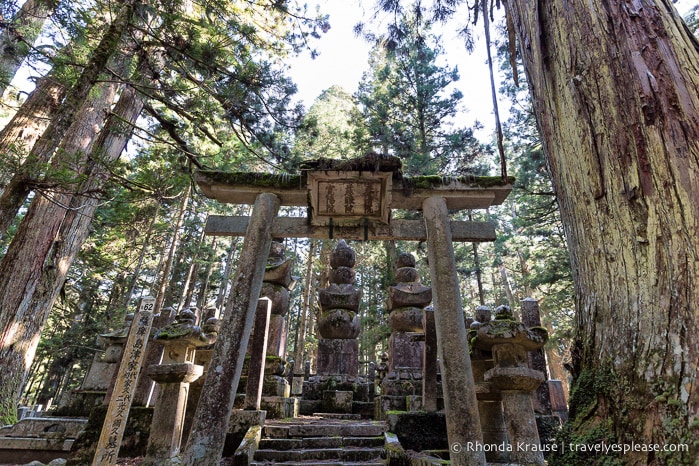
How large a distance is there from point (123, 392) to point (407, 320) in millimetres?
5490

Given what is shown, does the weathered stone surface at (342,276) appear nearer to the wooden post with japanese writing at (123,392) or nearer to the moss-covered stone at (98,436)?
the moss-covered stone at (98,436)

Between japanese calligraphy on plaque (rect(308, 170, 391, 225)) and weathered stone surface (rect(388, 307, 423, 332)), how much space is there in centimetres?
366

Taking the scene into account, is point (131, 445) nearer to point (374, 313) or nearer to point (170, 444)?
point (170, 444)

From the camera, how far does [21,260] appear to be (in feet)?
16.9

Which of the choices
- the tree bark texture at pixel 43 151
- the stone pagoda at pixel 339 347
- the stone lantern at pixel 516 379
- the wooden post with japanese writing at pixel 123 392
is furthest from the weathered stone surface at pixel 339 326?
the tree bark texture at pixel 43 151

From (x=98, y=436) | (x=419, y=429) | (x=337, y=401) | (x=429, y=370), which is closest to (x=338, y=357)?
(x=337, y=401)

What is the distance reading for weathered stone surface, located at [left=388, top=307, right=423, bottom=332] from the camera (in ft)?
25.5

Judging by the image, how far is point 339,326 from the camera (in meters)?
8.12

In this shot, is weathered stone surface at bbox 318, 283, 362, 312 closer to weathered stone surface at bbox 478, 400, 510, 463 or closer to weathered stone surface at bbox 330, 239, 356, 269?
weathered stone surface at bbox 330, 239, 356, 269

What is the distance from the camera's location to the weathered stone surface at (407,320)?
777 centimetres

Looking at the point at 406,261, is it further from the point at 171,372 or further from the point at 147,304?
the point at 147,304

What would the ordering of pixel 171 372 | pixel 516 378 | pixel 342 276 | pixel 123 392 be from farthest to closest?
pixel 342 276 < pixel 171 372 < pixel 516 378 < pixel 123 392

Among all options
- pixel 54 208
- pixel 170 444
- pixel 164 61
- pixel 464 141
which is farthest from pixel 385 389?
pixel 464 141

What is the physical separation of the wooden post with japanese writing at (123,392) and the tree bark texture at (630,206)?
3.84 metres
